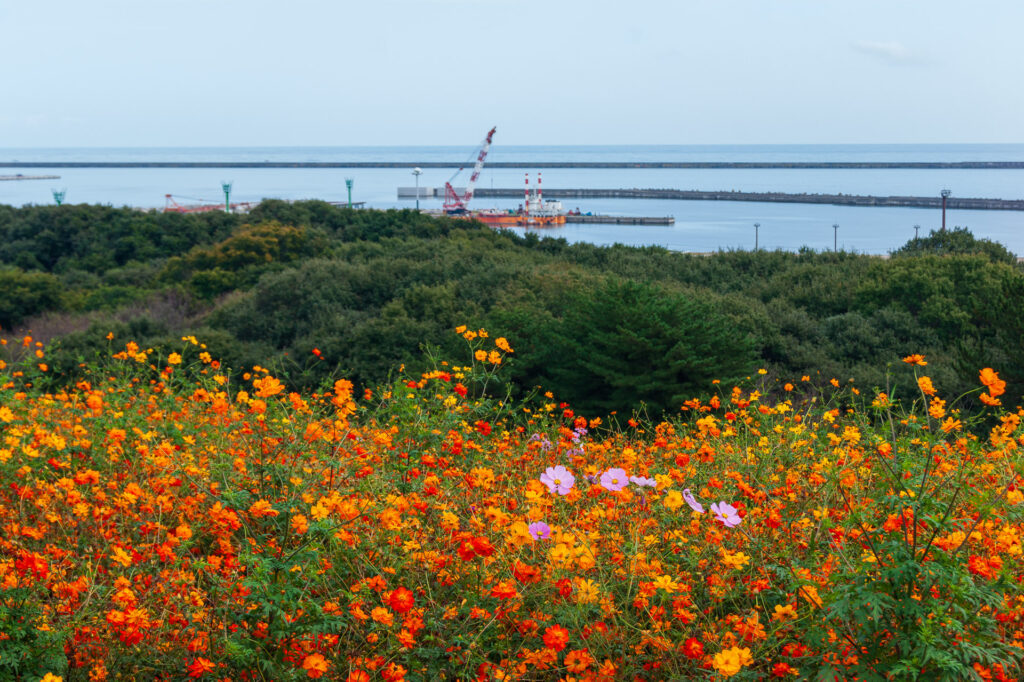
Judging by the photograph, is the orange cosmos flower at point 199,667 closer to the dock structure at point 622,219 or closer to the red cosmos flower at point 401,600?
the red cosmos flower at point 401,600

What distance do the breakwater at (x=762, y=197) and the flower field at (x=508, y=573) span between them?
2854 inches

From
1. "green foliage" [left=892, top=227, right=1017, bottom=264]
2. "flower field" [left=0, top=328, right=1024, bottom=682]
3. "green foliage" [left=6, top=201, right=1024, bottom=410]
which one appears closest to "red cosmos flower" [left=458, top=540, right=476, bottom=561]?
Result: "flower field" [left=0, top=328, right=1024, bottom=682]

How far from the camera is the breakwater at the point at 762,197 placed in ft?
214

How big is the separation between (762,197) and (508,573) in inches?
3486

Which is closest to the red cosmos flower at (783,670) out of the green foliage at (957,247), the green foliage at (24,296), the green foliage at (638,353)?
the green foliage at (638,353)

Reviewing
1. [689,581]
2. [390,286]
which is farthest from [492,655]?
[390,286]

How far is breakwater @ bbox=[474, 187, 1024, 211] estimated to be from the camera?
65.3 m

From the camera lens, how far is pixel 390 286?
18766 mm

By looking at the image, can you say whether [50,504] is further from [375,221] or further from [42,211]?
[42,211]

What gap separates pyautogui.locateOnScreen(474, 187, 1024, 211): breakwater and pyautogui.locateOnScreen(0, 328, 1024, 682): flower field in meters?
72.5

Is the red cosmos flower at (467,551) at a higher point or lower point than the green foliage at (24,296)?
higher

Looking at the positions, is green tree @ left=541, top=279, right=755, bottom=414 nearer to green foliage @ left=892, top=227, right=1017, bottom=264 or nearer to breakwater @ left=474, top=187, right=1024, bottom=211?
green foliage @ left=892, top=227, right=1017, bottom=264

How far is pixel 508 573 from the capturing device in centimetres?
226

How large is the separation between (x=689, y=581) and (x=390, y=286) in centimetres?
1688
